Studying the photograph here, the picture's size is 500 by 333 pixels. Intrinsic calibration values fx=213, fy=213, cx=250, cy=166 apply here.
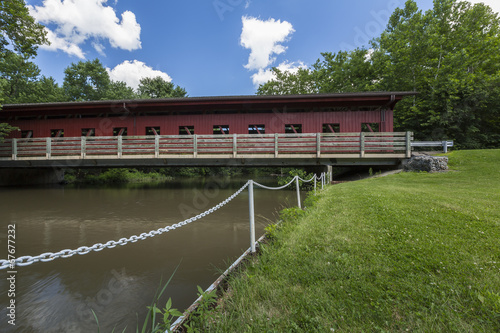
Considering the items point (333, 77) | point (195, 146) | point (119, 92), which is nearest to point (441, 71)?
point (333, 77)

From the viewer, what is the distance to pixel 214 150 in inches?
534

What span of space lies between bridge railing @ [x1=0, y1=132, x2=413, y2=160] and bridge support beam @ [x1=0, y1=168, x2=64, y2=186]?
12.6 feet

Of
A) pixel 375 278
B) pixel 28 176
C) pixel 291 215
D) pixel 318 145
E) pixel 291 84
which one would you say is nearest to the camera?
pixel 375 278

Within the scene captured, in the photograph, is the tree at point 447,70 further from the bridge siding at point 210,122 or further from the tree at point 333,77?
the bridge siding at point 210,122

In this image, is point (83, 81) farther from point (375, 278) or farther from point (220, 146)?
point (375, 278)

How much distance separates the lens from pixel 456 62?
21281 mm

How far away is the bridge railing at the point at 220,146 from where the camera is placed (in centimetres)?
1286

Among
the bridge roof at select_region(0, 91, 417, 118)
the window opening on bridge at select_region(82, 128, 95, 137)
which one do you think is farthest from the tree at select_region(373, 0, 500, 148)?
the window opening on bridge at select_region(82, 128, 95, 137)

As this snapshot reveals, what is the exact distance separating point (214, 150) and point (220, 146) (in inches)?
18.4

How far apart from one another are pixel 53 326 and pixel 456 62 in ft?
105

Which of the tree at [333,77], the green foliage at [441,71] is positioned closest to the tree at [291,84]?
the tree at [333,77]

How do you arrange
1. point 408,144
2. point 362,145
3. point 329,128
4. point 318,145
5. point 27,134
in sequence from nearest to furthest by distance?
point 408,144 → point 362,145 → point 318,145 → point 329,128 → point 27,134

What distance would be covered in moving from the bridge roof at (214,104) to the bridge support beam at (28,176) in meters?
4.51

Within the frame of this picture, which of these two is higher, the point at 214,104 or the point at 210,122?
the point at 214,104
